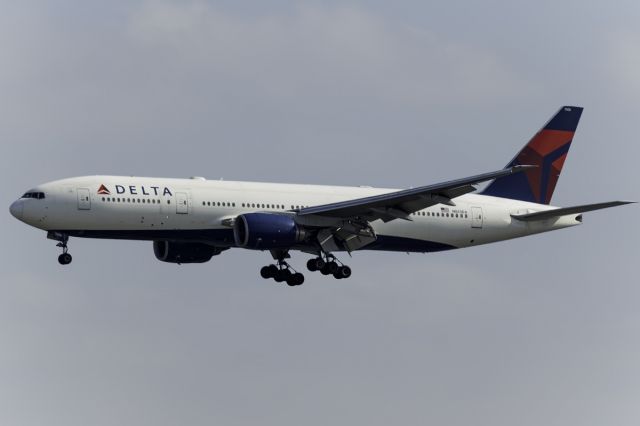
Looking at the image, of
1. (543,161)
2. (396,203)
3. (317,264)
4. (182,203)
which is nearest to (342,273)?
(317,264)

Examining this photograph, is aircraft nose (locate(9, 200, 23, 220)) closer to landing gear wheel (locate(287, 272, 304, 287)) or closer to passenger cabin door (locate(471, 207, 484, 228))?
landing gear wheel (locate(287, 272, 304, 287))

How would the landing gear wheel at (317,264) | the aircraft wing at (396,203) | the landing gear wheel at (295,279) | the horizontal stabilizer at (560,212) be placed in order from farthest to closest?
1. the landing gear wheel at (295,279)
2. the landing gear wheel at (317,264)
3. the horizontal stabilizer at (560,212)
4. the aircraft wing at (396,203)

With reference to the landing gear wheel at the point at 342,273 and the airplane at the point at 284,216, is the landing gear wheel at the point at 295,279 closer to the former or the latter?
the airplane at the point at 284,216

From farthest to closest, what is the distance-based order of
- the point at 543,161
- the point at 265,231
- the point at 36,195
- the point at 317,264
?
the point at 543,161
the point at 317,264
the point at 265,231
the point at 36,195

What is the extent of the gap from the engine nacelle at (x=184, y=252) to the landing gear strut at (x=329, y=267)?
5005mm

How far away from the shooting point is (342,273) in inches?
2753

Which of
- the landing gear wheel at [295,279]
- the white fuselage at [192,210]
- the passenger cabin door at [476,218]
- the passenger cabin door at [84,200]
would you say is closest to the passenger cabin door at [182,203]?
the white fuselage at [192,210]

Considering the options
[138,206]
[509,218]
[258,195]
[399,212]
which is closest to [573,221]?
[509,218]

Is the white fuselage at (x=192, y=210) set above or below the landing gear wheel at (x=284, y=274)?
above

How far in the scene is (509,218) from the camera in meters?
73.3

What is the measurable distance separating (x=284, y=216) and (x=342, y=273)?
4.86 m

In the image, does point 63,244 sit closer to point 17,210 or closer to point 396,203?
point 17,210

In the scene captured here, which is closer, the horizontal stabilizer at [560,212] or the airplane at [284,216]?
the airplane at [284,216]

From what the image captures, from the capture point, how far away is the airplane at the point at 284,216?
213ft
